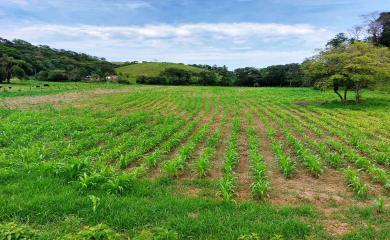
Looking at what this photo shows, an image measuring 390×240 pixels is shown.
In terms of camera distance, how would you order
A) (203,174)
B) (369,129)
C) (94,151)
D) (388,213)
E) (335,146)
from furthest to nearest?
(369,129)
(335,146)
(94,151)
(203,174)
(388,213)

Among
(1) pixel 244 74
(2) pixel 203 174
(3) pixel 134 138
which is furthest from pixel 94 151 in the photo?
(1) pixel 244 74

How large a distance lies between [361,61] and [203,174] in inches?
904

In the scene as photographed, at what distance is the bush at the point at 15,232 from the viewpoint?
5043mm

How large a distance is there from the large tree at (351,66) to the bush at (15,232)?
85.3 ft

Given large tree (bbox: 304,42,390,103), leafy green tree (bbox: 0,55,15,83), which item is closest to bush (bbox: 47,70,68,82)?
leafy green tree (bbox: 0,55,15,83)

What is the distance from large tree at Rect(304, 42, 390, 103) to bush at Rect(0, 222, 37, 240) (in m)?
26.0

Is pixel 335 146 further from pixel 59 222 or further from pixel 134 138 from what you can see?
pixel 59 222

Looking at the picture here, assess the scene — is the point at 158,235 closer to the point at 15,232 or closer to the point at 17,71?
the point at 15,232

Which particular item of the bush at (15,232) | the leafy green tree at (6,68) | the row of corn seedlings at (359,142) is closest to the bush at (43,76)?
the leafy green tree at (6,68)

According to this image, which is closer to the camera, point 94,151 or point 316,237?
point 316,237

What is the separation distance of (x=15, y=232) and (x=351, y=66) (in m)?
26.8

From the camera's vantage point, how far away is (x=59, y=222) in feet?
19.5

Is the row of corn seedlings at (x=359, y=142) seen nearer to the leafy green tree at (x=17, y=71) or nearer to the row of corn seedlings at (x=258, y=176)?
the row of corn seedlings at (x=258, y=176)

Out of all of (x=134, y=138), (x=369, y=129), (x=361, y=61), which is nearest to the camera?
(x=134, y=138)
